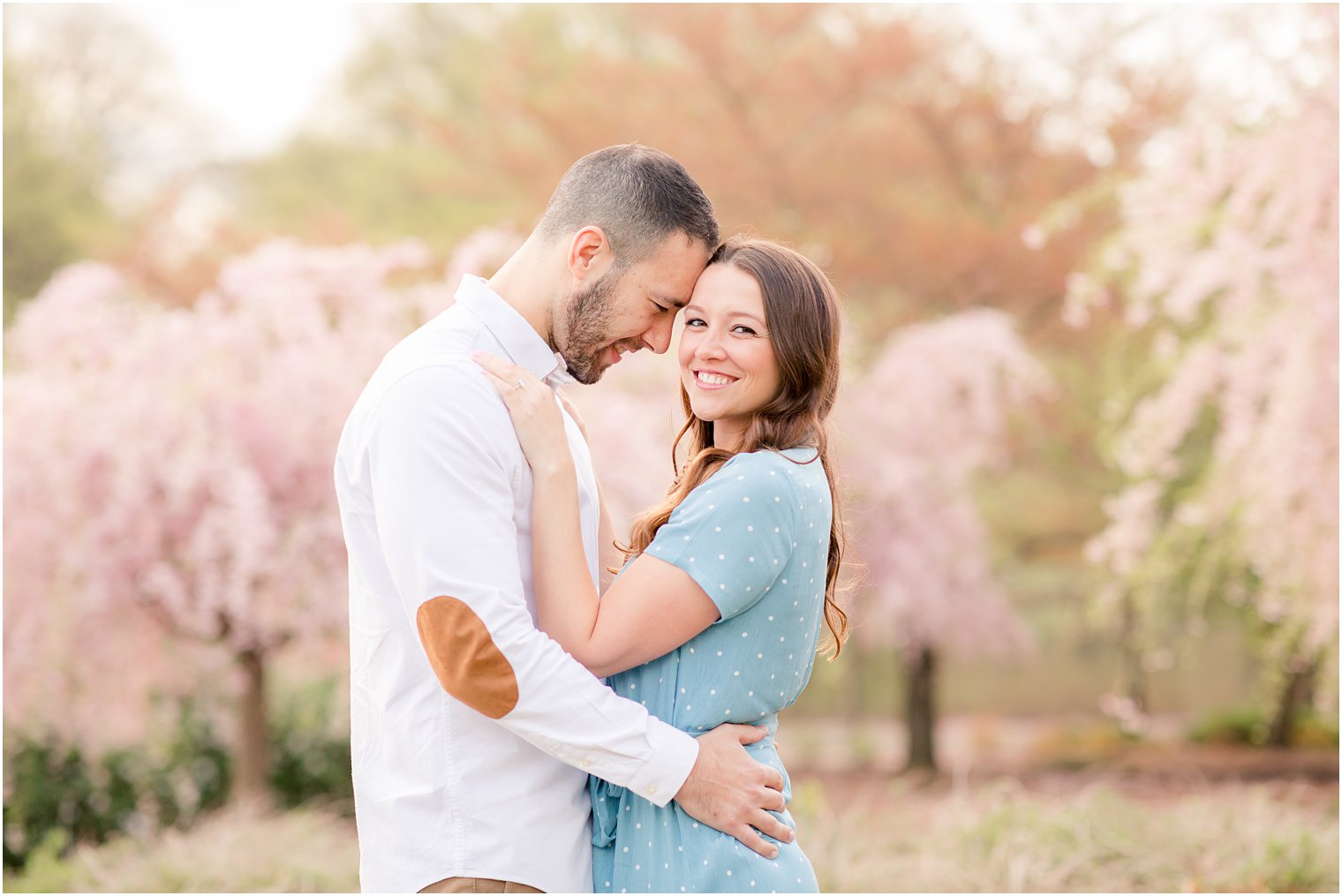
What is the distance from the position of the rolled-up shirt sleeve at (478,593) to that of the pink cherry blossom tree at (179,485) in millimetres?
3467

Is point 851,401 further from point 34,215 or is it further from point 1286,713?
point 34,215

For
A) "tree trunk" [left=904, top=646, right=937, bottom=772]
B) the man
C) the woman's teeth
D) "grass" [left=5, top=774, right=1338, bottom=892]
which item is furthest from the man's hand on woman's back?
"tree trunk" [left=904, top=646, right=937, bottom=772]

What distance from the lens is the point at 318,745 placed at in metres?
6.98

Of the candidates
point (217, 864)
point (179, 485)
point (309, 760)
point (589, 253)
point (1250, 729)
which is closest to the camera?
point (589, 253)

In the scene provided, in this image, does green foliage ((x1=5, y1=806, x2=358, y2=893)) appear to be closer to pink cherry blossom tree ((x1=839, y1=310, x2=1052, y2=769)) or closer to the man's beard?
the man's beard

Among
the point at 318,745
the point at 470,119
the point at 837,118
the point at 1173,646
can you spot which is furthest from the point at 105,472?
the point at 1173,646

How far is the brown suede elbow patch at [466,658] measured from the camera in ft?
6.16

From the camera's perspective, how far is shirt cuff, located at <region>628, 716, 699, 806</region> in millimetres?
1986

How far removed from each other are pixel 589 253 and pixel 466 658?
784 millimetres

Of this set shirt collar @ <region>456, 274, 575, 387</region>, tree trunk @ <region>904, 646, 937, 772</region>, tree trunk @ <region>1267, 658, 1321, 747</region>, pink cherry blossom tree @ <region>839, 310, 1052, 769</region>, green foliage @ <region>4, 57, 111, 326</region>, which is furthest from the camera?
green foliage @ <region>4, 57, 111, 326</region>

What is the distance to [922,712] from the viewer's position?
9641 millimetres

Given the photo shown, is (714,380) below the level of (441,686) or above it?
above

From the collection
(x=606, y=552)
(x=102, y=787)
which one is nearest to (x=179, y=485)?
(x=102, y=787)

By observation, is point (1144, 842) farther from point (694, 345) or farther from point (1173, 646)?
point (1173, 646)
